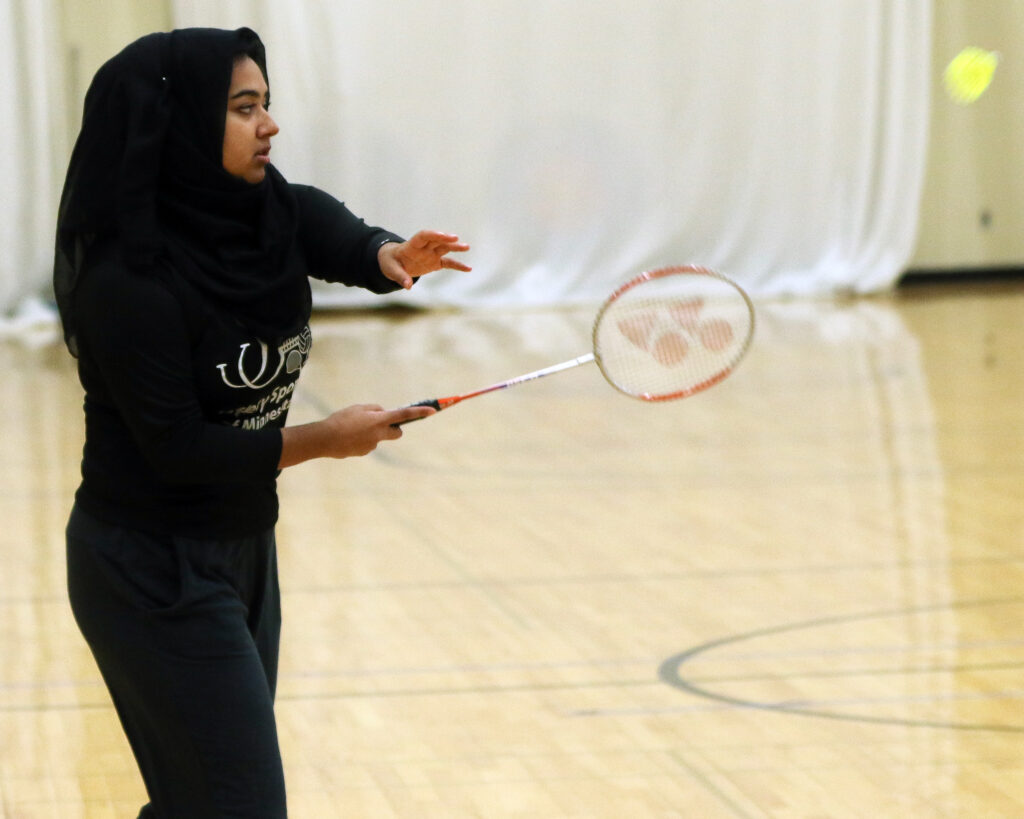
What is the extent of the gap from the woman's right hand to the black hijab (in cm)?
15

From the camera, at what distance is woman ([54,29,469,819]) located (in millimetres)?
2250

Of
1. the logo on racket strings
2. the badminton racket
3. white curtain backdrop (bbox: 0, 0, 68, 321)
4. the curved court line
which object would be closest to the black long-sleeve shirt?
the badminton racket

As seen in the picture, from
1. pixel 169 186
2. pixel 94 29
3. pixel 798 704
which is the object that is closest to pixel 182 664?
pixel 169 186

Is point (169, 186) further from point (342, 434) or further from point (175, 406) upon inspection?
point (342, 434)

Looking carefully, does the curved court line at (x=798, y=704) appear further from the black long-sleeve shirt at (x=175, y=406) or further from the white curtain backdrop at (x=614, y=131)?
the white curtain backdrop at (x=614, y=131)

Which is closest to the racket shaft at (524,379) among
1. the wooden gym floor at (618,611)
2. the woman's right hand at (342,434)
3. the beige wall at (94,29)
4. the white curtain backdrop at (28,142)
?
the woman's right hand at (342,434)

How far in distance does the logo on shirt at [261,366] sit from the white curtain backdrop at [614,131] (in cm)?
989

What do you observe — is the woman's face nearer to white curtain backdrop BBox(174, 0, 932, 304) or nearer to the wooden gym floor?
the wooden gym floor

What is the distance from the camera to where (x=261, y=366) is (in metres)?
2.37

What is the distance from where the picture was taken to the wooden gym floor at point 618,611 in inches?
146

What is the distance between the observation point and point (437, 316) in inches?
486

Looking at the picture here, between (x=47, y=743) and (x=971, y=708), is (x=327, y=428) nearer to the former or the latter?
(x=47, y=743)

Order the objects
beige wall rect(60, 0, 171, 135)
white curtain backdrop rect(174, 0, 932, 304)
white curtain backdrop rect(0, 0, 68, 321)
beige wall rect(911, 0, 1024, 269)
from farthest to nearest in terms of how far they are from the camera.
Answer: beige wall rect(911, 0, 1024, 269)
white curtain backdrop rect(174, 0, 932, 304)
beige wall rect(60, 0, 171, 135)
white curtain backdrop rect(0, 0, 68, 321)

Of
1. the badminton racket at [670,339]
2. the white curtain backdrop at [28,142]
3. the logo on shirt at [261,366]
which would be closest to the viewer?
the logo on shirt at [261,366]
